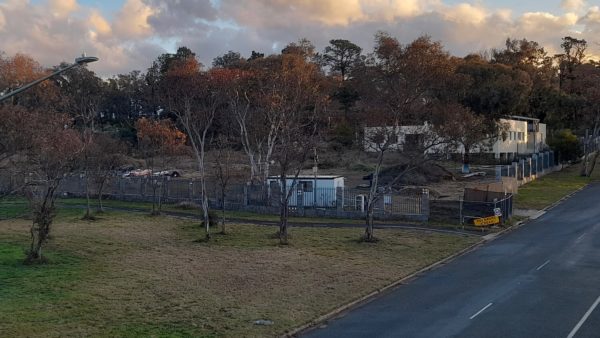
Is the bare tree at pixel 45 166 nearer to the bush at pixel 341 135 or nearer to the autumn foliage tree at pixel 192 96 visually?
the autumn foliage tree at pixel 192 96

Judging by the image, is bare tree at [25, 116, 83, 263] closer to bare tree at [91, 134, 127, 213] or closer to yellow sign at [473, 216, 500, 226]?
bare tree at [91, 134, 127, 213]

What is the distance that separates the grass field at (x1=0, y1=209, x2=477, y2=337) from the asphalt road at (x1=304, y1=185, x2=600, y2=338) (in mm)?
1300

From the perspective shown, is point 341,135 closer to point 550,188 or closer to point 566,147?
point 550,188

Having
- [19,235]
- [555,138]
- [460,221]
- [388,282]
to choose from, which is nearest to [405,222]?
[460,221]

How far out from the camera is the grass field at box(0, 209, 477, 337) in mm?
14875

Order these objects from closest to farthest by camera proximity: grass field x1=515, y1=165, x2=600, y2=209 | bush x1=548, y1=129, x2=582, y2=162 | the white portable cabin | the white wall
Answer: the white portable cabin
grass field x1=515, y1=165, x2=600, y2=209
the white wall
bush x1=548, y1=129, x2=582, y2=162

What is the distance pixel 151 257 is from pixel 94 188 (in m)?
28.8

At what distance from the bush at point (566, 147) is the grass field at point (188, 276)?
50863 mm

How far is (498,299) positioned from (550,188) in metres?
39.2

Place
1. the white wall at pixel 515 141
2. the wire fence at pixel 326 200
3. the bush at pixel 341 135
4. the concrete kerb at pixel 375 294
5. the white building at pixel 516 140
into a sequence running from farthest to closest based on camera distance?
the white wall at pixel 515 141 → the white building at pixel 516 140 → the bush at pixel 341 135 → the wire fence at pixel 326 200 → the concrete kerb at pixel 375 294

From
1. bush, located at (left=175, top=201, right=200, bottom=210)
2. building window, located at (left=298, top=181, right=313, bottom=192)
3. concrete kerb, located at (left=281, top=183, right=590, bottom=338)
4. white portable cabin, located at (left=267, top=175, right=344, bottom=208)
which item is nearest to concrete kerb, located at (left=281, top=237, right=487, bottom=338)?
concrete kerb, located at (left=281, top=183, right=590, bottom=338)

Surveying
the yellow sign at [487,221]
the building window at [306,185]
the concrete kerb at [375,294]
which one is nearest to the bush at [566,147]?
the yellow sign at [487,221]

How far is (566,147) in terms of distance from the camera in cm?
7444

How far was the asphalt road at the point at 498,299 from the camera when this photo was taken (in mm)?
14992
